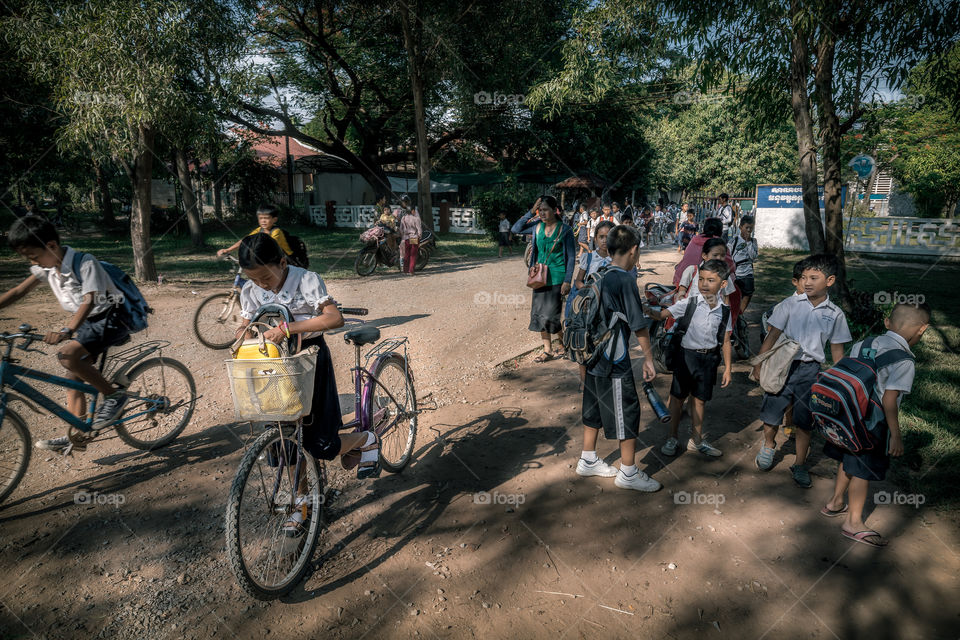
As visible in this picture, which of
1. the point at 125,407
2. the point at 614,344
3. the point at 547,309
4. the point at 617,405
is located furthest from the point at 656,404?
the point at 125,407

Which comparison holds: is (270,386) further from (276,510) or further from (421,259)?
(421,259)

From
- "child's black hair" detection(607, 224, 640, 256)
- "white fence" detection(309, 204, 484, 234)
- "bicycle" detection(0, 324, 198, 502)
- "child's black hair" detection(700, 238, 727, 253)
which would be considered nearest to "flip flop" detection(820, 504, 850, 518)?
"child's black hair" detection(607, 224, 640, 256)

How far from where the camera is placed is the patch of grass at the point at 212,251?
13297 millimetres

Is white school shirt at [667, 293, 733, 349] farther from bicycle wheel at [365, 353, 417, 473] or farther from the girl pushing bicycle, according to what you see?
the girl pushing bicycle

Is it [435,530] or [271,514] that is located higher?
[271,514]

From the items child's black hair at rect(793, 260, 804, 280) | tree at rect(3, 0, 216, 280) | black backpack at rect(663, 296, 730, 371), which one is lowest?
black backpack at rect(663, 296, 730, 371)

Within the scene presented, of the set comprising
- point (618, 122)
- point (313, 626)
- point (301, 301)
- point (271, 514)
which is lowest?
point (313, 626)

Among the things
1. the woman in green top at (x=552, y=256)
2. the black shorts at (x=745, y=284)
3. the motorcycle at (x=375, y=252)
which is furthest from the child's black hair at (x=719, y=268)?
the motorcycle at (x=375, y=252)

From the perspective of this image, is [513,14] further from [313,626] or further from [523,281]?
[313,626]

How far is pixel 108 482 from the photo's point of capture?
155 inches

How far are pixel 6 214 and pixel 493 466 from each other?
36434mm

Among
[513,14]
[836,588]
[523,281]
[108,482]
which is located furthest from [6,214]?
[836,588]

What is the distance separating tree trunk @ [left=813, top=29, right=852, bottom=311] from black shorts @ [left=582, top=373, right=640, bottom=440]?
547 cm

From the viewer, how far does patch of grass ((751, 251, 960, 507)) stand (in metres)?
3.92
